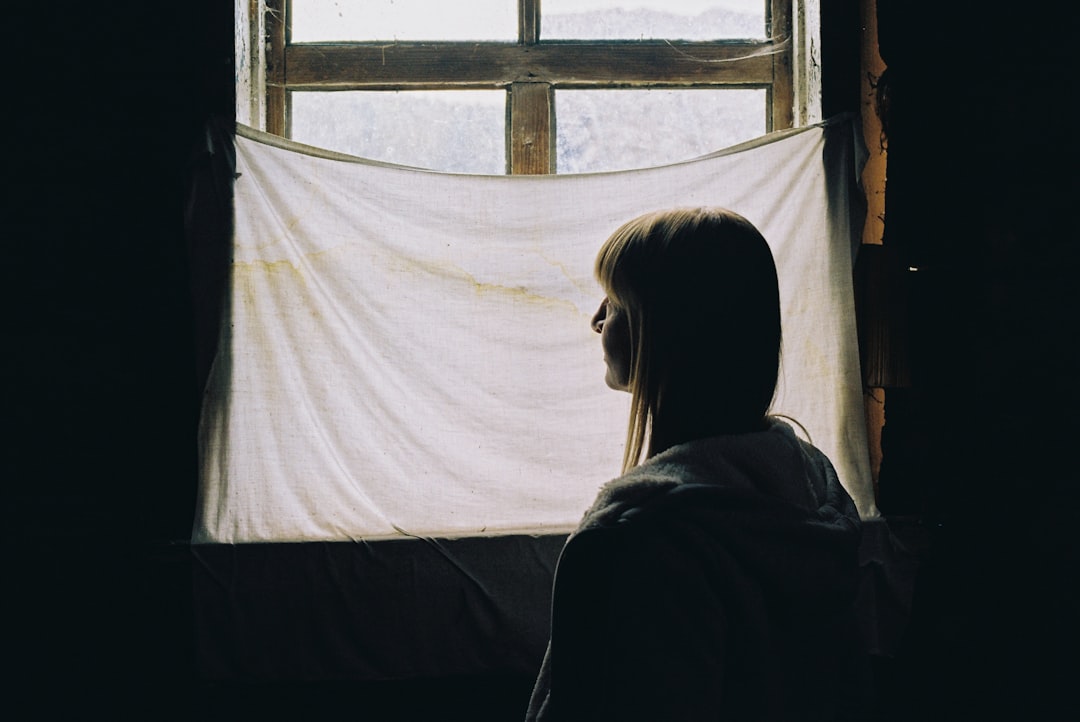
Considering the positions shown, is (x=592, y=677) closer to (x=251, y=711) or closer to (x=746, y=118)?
(x=251, y=711)

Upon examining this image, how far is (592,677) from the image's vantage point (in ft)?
2.77

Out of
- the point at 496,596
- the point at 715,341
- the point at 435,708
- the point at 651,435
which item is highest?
the point at 715,341

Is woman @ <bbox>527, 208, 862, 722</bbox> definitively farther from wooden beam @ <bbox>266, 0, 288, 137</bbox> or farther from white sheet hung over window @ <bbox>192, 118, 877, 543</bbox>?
wooden beam @ <bbox>266, 0, 288, 137</bbox>

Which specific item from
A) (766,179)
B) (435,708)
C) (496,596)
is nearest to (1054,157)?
(766,179)

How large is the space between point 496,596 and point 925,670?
136cm

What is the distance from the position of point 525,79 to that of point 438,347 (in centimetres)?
97

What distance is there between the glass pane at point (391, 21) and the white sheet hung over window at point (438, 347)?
0.55 meters

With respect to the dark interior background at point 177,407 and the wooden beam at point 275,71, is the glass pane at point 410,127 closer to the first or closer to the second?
the wooden beam at point 275,71

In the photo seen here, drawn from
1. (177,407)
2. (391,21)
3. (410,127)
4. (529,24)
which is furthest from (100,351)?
(529,24)

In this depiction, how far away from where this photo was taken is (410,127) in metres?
2.37

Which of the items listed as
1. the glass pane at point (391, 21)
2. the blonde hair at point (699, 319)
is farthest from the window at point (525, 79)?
the blonde hair at point (699, 319)

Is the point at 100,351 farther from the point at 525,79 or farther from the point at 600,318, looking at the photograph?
the point at 600,318

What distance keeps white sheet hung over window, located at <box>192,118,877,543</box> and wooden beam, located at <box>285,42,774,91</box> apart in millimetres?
398

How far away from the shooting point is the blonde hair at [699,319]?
0.94 meters
